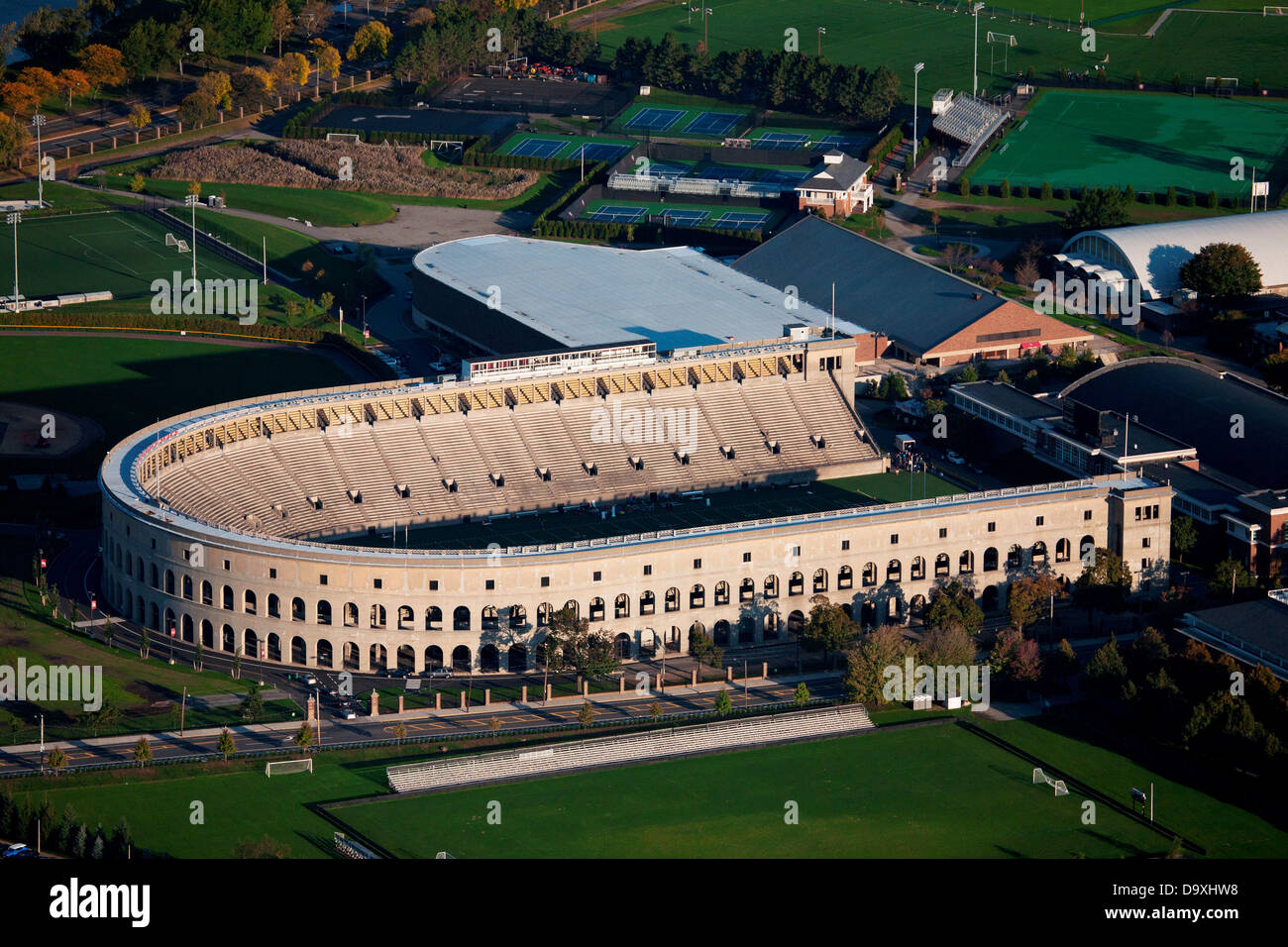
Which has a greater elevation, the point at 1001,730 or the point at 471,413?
the point at 471,413

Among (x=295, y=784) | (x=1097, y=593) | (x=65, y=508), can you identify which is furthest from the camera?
(x=65, y=508)

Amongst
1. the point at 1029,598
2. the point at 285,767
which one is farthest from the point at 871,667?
the point at 285,767

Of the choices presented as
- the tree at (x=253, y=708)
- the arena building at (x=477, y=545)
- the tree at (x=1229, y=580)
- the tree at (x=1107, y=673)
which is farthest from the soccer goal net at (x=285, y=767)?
the tree at (x=1229, y=580)

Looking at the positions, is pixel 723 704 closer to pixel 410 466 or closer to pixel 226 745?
pixel 226 745

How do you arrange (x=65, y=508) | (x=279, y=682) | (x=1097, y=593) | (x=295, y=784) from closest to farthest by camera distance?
(x=295, y=784), (x=279, y=682), (x=1097, y=593), (x=65, y=508)

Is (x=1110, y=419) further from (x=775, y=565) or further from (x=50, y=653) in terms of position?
(x=50, y=653)

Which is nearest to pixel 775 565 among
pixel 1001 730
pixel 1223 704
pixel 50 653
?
pixel 1001 730

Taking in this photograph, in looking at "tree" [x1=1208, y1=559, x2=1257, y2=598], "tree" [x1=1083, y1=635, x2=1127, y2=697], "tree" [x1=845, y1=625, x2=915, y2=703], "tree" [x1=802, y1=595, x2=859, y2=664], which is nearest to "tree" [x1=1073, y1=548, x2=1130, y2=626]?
"tree" [x1=1208, y1=559, x2=1257, y2=598]
